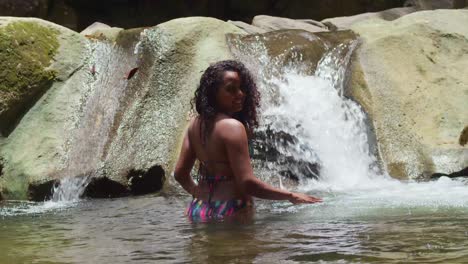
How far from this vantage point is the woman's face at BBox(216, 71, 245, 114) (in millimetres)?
4203

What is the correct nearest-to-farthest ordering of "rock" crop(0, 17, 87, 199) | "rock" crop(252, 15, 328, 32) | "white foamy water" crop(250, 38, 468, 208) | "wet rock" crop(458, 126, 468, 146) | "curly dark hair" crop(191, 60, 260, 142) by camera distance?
"curly dark hair" crop(191, 60, 260, 142)
"white foamy water" crop(250, 38, 468, 208)
"wet rock" crop(458, 126, 468, 146)
"rock" crop(0, 17, 87, 199)
"rock" crop(252, 15, 328, 32)

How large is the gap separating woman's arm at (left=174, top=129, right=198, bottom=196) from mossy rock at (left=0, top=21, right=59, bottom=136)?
442 cm

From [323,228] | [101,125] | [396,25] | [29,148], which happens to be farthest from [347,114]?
[323,228]

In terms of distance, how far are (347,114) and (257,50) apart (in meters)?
1.52

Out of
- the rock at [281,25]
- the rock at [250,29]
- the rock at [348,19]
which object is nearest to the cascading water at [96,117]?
the rock at [250,29]

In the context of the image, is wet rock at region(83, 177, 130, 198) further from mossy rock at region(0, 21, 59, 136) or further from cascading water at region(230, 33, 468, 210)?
mossy rock at region(0, 21, 59, 136)

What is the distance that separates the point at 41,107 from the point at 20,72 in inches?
20.2

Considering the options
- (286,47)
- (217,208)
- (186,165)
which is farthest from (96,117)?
(217,208)

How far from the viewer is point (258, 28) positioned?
10.2m

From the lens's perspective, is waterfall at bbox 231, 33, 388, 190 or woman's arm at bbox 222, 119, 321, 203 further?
waterfall at bbox 231, 33, 388, 190

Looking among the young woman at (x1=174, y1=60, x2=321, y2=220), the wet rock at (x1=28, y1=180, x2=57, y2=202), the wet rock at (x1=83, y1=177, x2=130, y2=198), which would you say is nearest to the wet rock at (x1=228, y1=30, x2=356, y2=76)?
the wet rock at (x1=83, y1=177, x2=130, y2=198)

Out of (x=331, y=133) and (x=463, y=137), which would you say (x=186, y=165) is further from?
(x=463, y=137)

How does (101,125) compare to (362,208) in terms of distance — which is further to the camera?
(101,125)

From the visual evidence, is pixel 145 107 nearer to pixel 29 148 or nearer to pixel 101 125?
pixel 101 125
